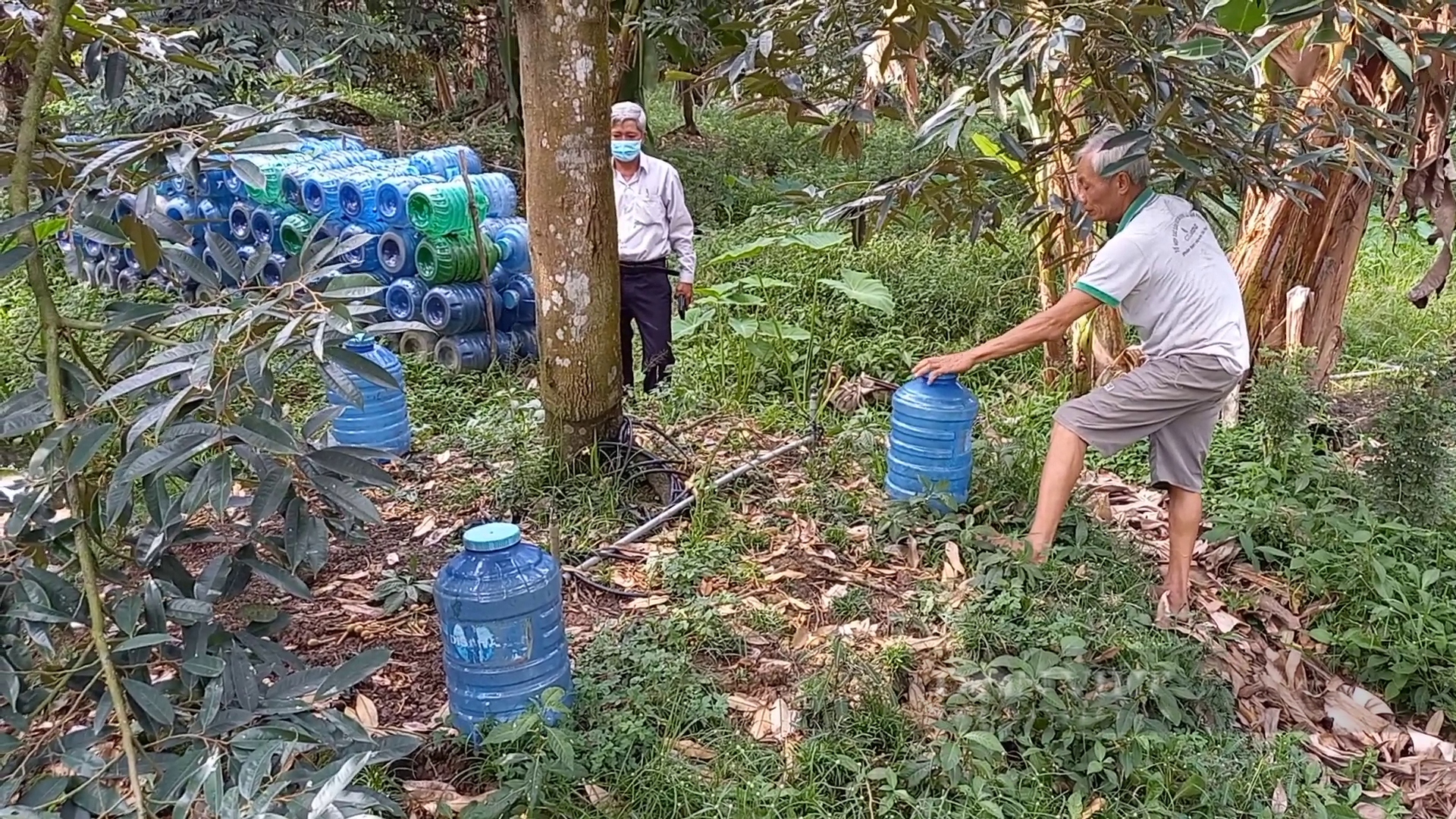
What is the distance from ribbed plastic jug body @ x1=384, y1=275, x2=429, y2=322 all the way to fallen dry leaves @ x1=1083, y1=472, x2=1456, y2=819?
11.5ft

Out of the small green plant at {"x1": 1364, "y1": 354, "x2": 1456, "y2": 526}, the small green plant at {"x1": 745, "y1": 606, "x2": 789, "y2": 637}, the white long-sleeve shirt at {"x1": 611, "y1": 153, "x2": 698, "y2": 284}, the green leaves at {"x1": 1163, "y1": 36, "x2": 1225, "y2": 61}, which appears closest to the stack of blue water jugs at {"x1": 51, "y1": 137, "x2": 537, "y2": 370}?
the white long-sleeve shirt at {"x1": 611, "y1": 153, "x2": 698, "y2": 284}

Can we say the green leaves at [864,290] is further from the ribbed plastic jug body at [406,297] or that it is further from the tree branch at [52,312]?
the tree branch at [52,312]

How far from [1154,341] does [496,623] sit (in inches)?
84.1

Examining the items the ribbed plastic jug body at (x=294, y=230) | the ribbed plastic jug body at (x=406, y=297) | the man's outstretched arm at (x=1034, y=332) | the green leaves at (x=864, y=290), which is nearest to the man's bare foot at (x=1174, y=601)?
the man's outstretched arm at (x=1034, y=332)

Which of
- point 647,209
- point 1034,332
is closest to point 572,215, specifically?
point 647,209

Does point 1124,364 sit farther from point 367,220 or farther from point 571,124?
point 367,220

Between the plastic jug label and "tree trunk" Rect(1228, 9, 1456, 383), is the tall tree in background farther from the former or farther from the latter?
the plastic jug label

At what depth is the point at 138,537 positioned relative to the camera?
198 centimetres

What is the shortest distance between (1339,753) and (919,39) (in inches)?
85.9

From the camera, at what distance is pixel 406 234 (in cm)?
536

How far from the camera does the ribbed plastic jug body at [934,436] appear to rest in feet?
12.1

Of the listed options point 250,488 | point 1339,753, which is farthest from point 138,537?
point 1339,753

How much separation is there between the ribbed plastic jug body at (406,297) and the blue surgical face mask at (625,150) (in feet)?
4.17

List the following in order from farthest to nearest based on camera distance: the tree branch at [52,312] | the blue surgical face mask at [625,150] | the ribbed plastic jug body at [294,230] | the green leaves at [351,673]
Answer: the ribbed plastic jug body at [294,230] < the blue surgical face mask at [625,150] < the green leaves at [351,673] < the tree branch at [52,312]
